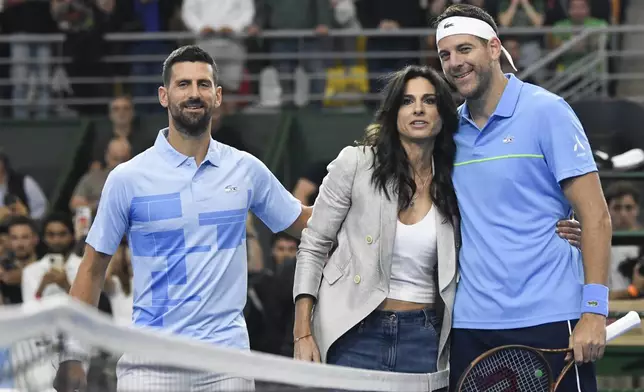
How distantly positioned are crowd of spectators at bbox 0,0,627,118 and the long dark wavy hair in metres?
8.01

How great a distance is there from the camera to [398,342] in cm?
562

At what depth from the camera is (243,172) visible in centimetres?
611

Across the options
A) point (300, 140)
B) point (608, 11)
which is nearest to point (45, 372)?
point (300, 140)

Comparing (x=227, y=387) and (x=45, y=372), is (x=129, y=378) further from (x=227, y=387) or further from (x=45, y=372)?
(x=45, y=372)

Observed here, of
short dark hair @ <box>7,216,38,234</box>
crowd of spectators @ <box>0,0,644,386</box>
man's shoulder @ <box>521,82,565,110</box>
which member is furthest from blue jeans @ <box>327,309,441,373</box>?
crowd of spectators @ <box>0,0,644,386</box>

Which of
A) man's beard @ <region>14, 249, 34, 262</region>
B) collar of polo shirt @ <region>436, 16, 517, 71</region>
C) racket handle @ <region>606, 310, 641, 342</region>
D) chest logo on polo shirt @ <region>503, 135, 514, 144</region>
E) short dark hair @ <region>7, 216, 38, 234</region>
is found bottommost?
racket handle @ <region>606, 310, 641, 342</region>

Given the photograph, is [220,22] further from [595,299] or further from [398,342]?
[595,299]

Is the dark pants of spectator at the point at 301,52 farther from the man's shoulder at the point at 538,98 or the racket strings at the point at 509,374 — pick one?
the racket strings at the point at 509,374

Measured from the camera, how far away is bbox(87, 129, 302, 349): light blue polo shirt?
19.2 feet

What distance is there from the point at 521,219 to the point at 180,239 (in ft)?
4.77

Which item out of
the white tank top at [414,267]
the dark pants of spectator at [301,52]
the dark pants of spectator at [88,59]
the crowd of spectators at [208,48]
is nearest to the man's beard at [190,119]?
the white tank top at [414,267]

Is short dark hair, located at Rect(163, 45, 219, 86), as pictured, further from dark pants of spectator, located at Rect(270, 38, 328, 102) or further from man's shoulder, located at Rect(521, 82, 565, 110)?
dark pants of spectator, located at Rect(270, 38, 328, 102)

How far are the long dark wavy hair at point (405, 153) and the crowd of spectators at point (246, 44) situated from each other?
801 centimetres

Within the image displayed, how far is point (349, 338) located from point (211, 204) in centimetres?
84
